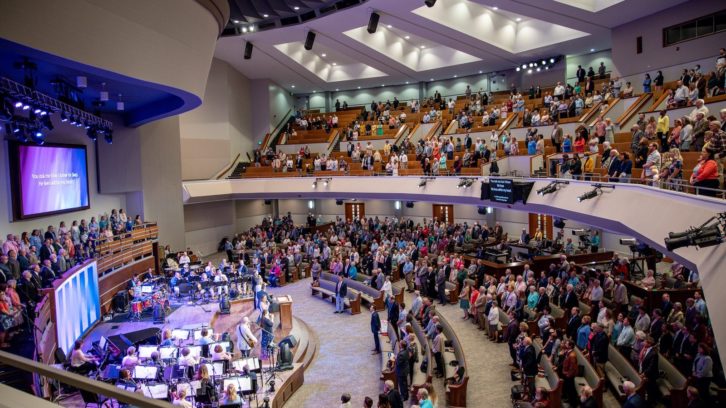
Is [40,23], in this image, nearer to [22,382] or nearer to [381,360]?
[22,382]

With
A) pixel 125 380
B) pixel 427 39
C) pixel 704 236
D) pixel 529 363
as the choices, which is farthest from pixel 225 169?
pixel 704 236

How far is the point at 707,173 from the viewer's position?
7.36 metres

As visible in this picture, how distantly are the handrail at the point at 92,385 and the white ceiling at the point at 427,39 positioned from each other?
19.5 meters

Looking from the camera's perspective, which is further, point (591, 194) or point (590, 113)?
point (590, 113)

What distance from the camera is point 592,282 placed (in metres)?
12.6

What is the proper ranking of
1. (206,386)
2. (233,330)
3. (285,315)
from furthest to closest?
(285,315) < (233,330) < (206,386)

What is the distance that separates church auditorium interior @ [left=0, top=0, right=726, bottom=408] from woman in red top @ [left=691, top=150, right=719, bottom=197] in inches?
1.5

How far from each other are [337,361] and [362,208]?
695 inches

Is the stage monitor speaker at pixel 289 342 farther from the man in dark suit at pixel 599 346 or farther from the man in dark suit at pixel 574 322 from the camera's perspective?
the man in dark suit at pixel 599 346

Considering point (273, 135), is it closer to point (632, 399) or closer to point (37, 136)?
point (37, 136)

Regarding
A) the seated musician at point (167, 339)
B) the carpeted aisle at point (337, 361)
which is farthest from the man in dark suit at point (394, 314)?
the seated musician at point (167, 339)

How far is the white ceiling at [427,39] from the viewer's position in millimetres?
19500

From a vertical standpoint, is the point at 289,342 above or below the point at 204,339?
below

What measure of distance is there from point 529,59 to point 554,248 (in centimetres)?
1224
